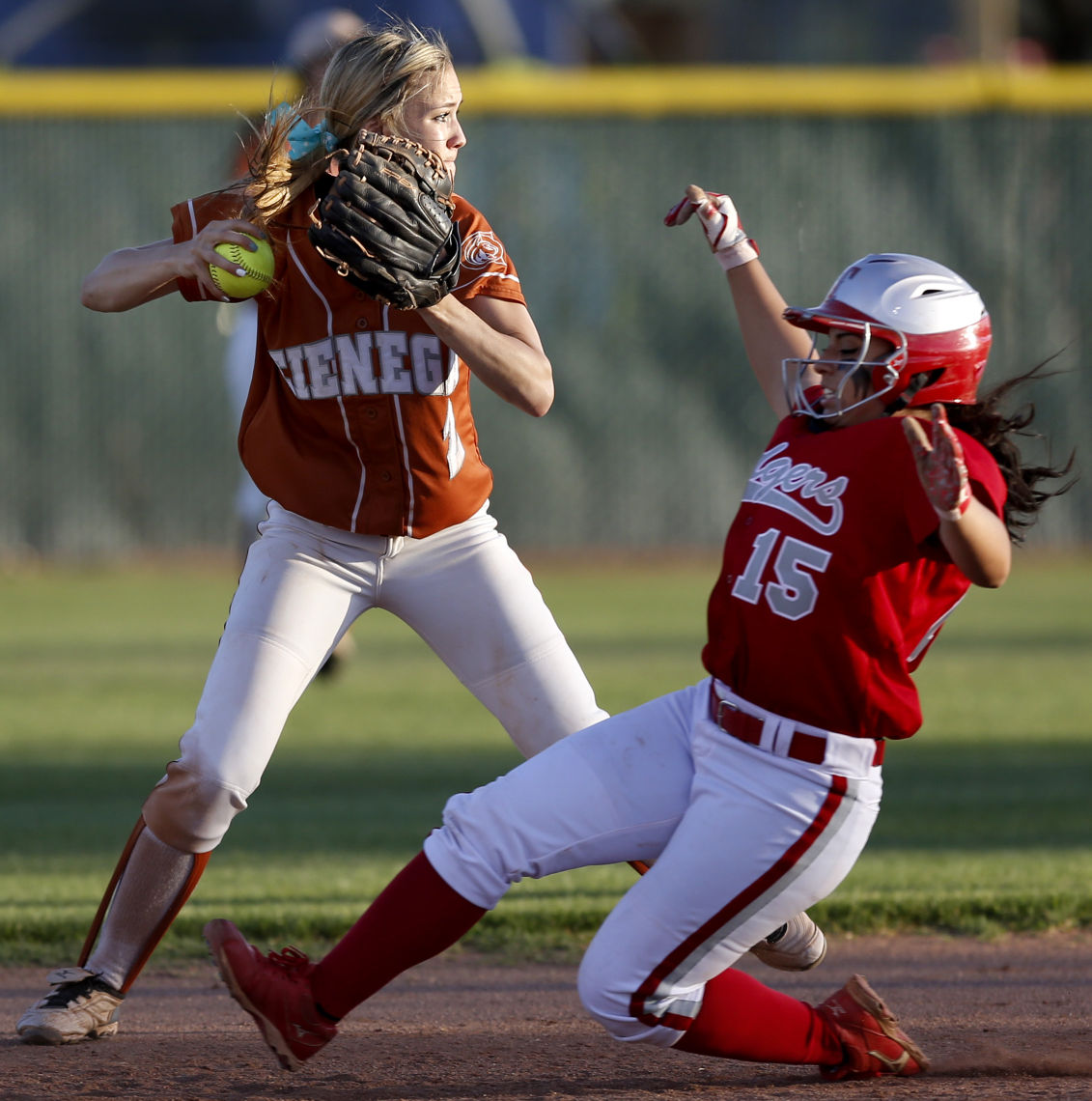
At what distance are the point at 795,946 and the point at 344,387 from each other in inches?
59.9

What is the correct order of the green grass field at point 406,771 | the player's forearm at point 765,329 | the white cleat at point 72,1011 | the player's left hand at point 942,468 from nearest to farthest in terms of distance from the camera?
the player's left hand at point 942,468
the white cleat at point 72,1011
the player's forearm at point 765,329
the green grass field at point 406,771

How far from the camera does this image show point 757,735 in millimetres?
2947

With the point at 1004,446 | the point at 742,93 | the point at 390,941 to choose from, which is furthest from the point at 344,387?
the point at 742,93

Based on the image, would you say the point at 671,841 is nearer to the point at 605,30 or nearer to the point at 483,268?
the point at 483,268

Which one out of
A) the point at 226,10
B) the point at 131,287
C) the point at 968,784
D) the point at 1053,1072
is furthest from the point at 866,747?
the point at 226,10

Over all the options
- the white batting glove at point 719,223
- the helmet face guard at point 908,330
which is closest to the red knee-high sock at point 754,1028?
the helmet face guard at point 908,330

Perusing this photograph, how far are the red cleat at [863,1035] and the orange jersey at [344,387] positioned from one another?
49.9 inches

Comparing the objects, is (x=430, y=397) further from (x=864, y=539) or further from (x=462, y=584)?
(x=864, y=539)

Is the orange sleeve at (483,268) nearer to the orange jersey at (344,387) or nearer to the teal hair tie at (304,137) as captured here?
the orange jersey at (344,387)

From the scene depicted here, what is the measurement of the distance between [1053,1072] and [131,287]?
236cm

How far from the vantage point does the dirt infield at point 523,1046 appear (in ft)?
10.3

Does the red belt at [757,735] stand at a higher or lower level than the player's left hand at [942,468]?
lower

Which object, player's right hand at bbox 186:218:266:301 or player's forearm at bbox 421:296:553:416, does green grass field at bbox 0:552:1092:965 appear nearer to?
player's forearm at bbox 421:296:553:416

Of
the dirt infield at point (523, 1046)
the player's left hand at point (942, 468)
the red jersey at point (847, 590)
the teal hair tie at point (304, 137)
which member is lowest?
the dirt infield at point (523, 1046)
